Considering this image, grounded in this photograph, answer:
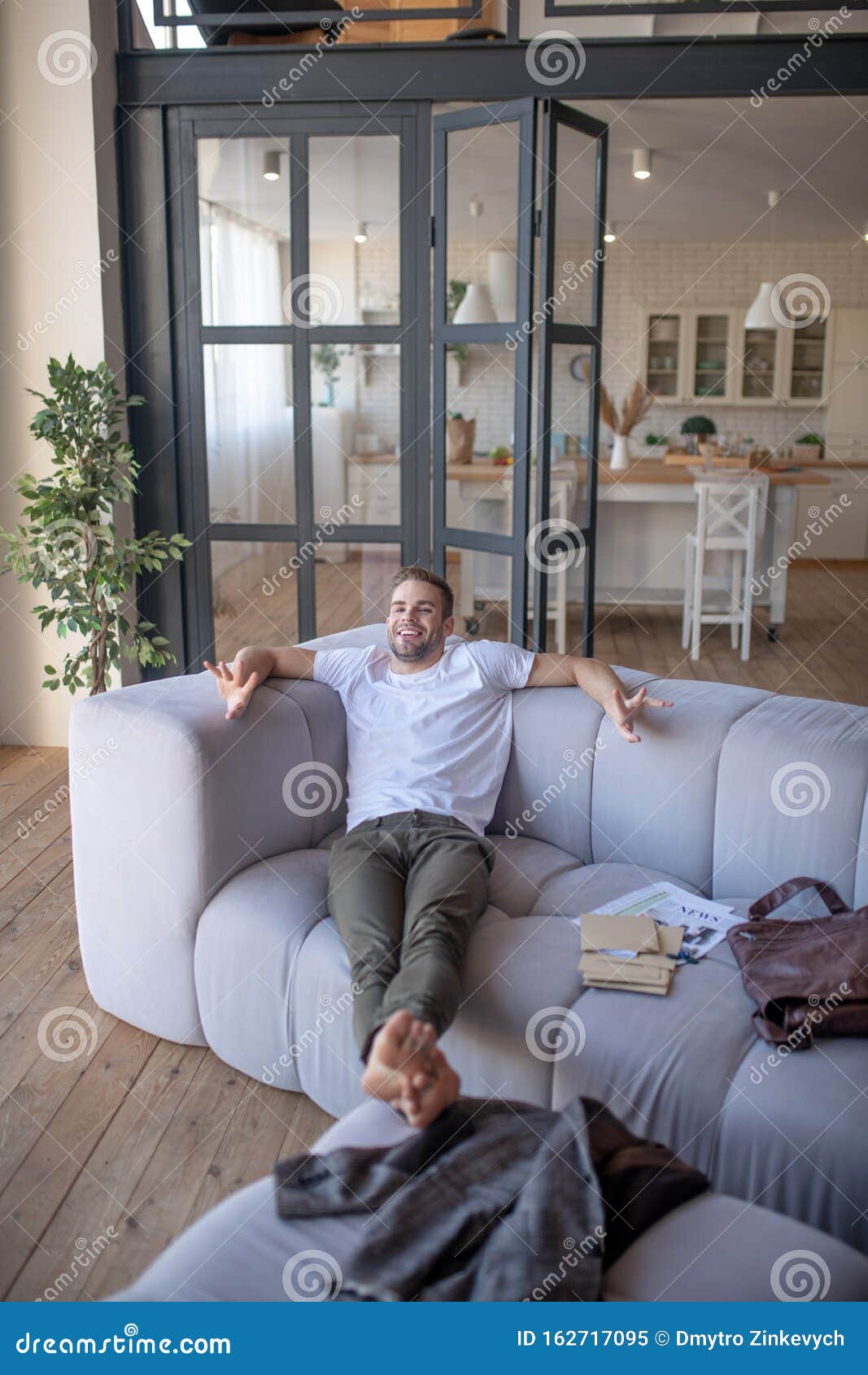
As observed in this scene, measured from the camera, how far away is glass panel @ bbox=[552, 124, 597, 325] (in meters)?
4.27

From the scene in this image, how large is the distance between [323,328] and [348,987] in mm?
2994

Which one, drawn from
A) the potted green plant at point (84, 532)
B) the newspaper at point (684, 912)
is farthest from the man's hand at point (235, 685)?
the potted green plant at point (84, 532)

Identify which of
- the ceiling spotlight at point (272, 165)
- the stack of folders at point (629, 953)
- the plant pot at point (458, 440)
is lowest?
the stack of folders at point (629, 953)

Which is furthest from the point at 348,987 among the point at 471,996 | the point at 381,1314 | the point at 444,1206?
the point at 381,1314

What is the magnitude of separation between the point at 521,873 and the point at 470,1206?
110 centimetres

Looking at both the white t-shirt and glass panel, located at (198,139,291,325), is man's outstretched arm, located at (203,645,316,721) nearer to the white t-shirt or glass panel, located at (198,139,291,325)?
the white t-shirt

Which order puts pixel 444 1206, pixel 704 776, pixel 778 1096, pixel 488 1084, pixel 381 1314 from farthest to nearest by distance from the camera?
pixel 704 776, pixel 488 1084, pixel 778 1096, pixel 444 1206, pixel 381 1314

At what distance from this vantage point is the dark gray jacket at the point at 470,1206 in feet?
4.84

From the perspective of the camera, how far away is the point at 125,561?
14.1 ft

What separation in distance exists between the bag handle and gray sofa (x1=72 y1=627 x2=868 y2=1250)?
0.25 feet

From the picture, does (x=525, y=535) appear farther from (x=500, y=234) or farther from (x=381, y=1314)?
(x=381, y=1314)

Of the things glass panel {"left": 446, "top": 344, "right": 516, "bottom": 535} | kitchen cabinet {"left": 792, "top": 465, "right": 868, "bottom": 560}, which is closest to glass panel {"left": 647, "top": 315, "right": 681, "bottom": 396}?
kitchen cabinet {"left": 792, "top": 465, "right": 868, "bottom": 560}

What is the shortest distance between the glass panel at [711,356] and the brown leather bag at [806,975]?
8.94 metres

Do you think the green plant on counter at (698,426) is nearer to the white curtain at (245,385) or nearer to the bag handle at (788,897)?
the white curtain at (245,385)
